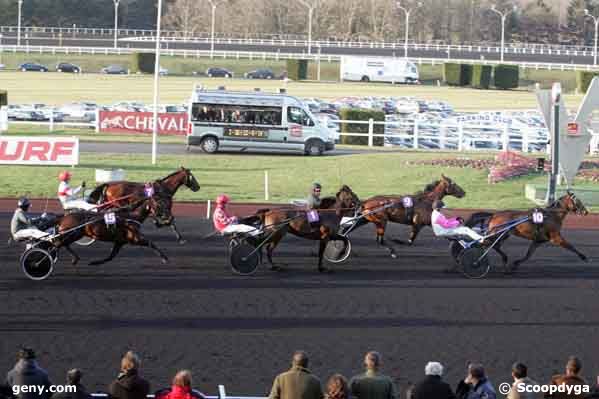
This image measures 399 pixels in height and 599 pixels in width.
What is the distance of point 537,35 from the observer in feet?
357

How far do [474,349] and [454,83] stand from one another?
61.7 m

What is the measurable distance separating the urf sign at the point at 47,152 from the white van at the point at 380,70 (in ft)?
154

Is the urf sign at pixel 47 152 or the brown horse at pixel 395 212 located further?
the urf sign at pixel 47 152

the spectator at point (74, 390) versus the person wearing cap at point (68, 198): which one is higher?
the person wearing cap at point (68, 198)

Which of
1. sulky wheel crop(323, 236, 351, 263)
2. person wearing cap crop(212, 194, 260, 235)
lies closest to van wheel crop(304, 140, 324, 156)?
sulky wheel crop(323, 236, 351, 263)

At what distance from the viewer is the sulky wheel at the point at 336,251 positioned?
18.0 metres

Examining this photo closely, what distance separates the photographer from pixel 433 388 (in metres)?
8.48

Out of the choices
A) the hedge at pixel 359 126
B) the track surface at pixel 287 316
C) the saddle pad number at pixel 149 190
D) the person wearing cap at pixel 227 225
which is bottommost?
the track surface at pixel 287 316

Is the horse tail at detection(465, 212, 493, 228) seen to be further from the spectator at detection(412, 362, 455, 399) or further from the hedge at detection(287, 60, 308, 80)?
the hedge at detection(287, 60, 308, 80)

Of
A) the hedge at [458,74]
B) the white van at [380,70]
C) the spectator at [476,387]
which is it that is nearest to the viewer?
the spectator at [476,387]

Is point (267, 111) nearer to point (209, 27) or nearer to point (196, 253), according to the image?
point (196, 253)

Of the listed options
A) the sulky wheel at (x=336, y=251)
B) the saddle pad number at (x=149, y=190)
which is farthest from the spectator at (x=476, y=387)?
the saddle pad number at (x=149, y=190)

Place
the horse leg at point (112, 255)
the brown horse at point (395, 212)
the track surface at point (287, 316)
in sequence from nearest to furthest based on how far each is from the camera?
the track surface at point (287, 316)
the horse leg at point (112, 255)
the brown horse at point (395, 212)

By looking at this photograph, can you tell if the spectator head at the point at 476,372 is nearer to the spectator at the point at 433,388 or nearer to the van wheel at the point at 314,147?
the spectator at the point at 433,388
